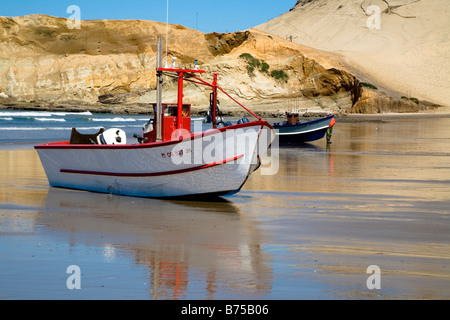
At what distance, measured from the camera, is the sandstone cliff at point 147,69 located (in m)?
79.9

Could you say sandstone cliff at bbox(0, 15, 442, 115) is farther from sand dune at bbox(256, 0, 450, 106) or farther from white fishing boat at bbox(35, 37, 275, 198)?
white fishing boat at bbox(35, 37, 275, 198)

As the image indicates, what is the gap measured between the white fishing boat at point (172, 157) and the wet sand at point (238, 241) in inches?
14.9

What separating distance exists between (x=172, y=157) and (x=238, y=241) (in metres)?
3.91

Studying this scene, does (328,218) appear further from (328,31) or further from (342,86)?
(328,31)

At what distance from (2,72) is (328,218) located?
10063 centimetres

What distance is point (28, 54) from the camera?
10919 centimetres

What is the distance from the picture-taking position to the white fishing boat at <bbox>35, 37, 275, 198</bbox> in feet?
42.6

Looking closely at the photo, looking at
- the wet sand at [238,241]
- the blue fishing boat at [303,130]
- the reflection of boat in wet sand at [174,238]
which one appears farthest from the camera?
the blue fishing boat at [303,130]

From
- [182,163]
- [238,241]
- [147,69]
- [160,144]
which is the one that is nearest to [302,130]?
[182,163]

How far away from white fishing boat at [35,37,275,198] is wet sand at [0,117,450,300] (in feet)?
1.24

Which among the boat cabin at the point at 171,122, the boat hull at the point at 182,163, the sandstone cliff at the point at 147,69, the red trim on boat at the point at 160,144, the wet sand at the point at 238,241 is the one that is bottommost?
the wet sand at the point at 238,241

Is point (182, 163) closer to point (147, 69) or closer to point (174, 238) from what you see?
point (174, 238)

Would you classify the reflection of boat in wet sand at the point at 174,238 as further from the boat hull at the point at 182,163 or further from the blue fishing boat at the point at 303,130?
the blue fishing boat at the point at 303,130

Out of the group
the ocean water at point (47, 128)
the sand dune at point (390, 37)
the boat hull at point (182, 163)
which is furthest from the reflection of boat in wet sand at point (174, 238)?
the sand dune at point (390, 37)
